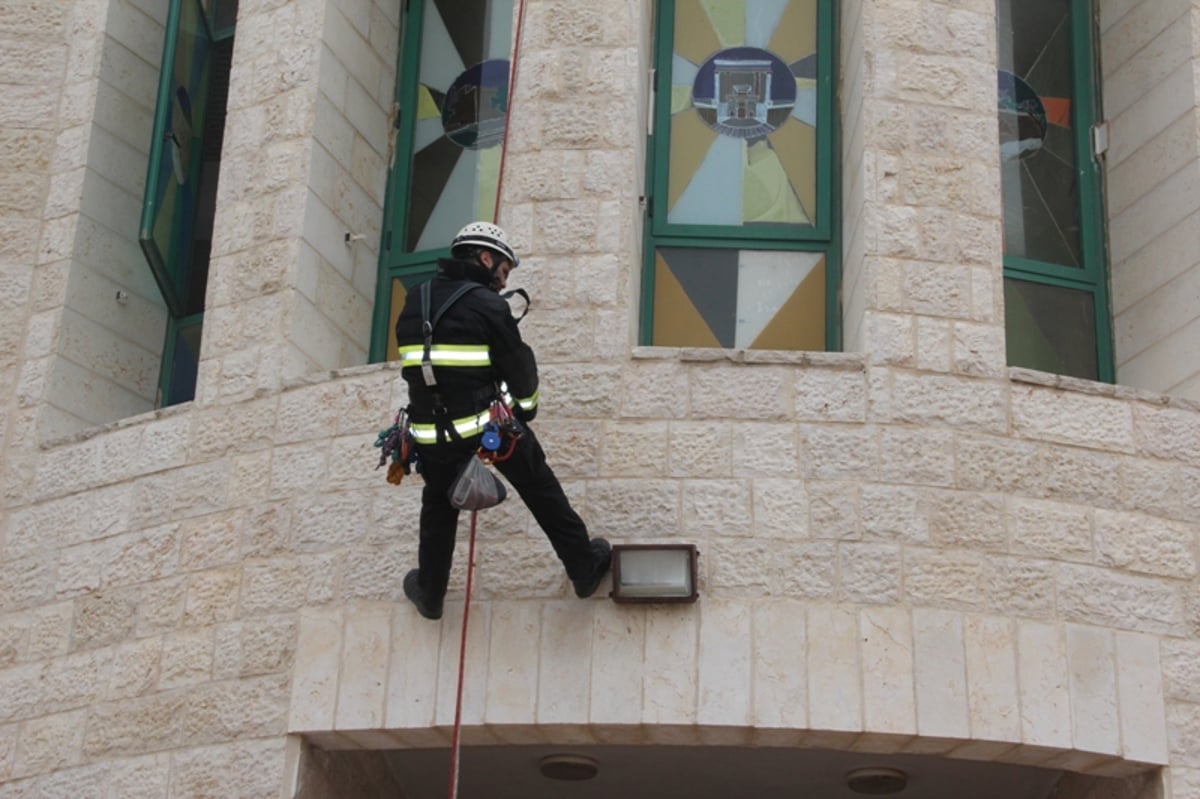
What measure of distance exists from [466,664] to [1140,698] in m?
2.99

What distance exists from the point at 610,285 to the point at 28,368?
3.23 meters

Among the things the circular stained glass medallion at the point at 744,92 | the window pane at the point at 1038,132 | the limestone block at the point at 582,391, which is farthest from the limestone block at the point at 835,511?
the circular stained glass medallion at the point at 744,92

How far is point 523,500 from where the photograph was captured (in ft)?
34.6

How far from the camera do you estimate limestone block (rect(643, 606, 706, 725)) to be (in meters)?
10.4

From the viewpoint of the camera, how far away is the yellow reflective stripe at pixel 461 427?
10.1 m

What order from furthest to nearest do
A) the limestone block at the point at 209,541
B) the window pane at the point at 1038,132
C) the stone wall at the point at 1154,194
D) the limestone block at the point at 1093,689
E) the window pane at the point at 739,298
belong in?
the window pane at the point at 1038,132
the window pane at the point at 739,298
the stone wall at the point at 1154,194
the limestone block at the point at 209,541
the limestone block at the point at 1093,689

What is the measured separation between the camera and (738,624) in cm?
1050

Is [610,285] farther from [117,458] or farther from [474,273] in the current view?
[117,458]

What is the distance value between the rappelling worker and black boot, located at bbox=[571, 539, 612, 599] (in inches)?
0.5

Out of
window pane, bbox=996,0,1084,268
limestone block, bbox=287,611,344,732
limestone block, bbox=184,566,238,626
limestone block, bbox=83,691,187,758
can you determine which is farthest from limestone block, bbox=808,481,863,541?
limestone block, bbox=83,691,187,758

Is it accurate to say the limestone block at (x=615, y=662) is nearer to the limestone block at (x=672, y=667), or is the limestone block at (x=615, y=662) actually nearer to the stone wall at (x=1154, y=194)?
the limestone block at (x=672, y=667)

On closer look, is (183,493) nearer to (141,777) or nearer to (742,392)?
(141,777)

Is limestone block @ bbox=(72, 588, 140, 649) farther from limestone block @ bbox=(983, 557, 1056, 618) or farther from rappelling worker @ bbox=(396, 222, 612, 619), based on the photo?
limestone block @ bbox=(983, 557, 1056, 618)

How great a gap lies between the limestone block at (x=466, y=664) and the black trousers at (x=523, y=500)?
0.64ft
